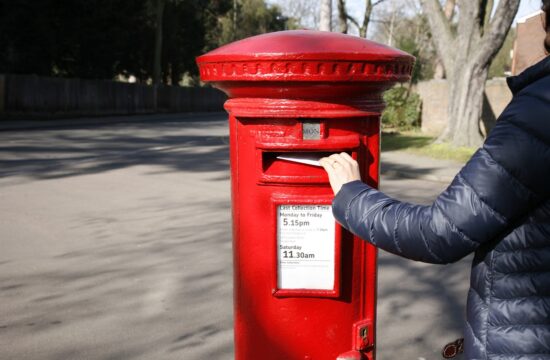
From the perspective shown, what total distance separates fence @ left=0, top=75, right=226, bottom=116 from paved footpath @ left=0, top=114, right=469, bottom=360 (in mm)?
13948

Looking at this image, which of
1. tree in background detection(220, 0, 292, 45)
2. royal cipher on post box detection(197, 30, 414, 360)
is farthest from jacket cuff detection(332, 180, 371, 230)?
tree in background detection(220, 0, 292, 45)

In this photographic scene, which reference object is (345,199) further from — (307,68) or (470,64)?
(470,64)

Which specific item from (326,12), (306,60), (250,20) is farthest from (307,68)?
(250,20)

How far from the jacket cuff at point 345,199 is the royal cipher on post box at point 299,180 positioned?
0.96 ft

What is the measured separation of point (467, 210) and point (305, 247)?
29.1 inches

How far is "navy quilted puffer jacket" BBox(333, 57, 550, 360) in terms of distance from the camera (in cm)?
132

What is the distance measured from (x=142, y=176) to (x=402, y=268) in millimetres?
5478

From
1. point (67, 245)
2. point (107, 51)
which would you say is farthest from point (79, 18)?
point (67, 245)

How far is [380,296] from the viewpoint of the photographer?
459 centimetres

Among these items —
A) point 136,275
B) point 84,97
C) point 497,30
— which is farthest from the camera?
point 84,97

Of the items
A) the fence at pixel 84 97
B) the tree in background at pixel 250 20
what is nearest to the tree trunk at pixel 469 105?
the fence at pixel 84 97

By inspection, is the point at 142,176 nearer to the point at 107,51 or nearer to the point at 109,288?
the point at 109,288

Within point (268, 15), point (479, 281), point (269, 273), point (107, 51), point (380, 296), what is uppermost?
point (268, 15)

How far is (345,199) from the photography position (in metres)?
1.61
